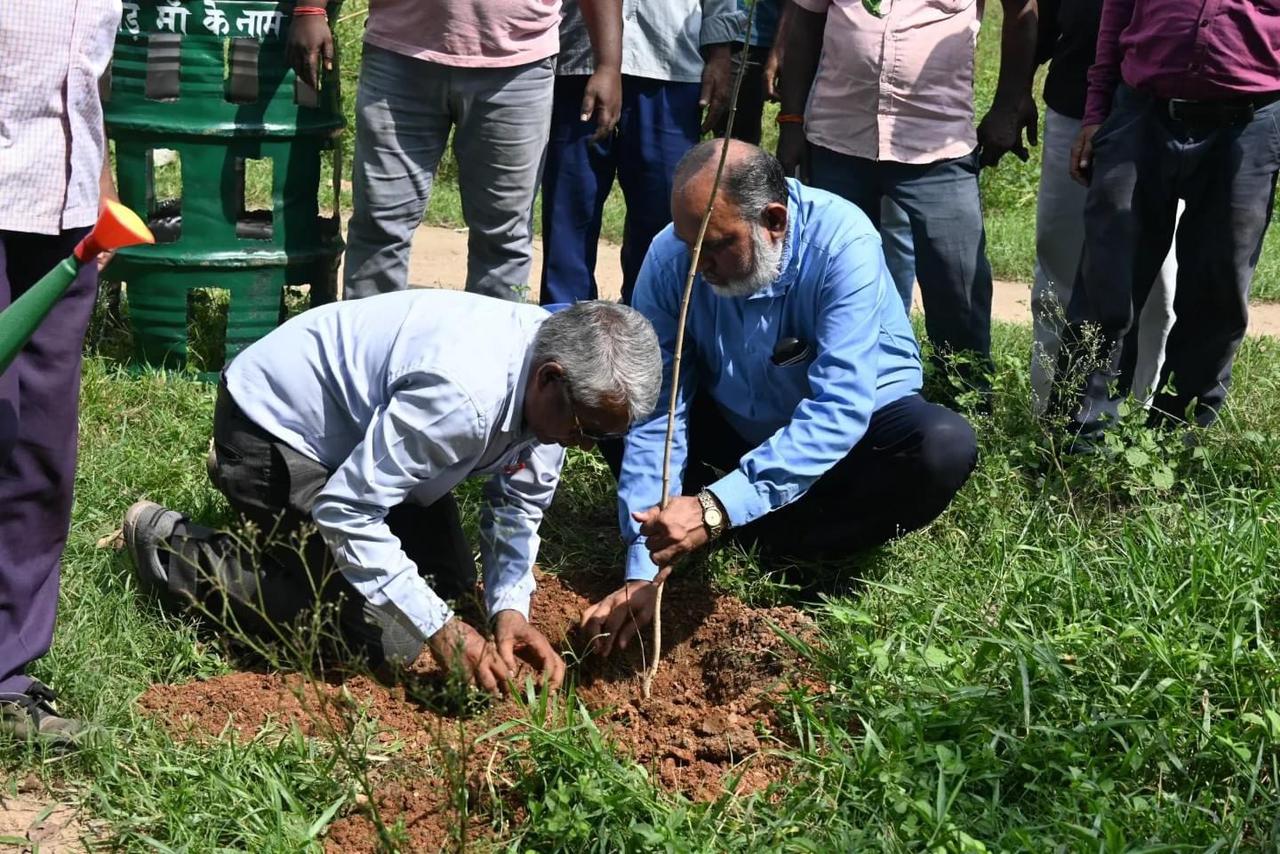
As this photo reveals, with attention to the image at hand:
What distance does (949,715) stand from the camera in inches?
123

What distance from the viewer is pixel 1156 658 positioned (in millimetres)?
3227

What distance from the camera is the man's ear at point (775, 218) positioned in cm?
375

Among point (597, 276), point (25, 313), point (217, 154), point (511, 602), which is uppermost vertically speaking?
point (25, 313)

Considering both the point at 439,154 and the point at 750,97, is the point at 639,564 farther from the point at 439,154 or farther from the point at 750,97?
the point at 750,97

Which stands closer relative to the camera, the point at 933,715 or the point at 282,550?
the point at 933,715

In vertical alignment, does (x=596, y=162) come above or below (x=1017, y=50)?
below

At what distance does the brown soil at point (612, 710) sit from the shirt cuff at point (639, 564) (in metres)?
0.20

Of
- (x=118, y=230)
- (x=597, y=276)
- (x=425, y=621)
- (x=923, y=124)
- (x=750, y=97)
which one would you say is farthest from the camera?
(x=597, y=276)

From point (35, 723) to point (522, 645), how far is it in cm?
109

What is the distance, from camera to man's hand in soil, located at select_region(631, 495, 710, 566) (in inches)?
137

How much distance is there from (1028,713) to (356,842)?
1.38m

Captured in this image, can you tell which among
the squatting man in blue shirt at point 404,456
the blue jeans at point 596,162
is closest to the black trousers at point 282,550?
the squatting man in blue shirt at point 404,456

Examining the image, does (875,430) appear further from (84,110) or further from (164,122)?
(164,122)

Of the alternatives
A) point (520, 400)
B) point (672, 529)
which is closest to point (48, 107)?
point (520, 400)
